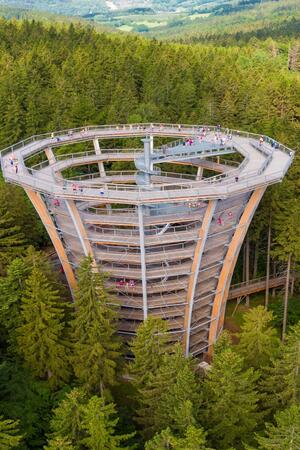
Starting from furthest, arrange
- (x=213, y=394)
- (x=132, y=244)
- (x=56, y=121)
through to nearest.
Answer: (x=56, y=121) < (x=132, y=244) < (x=213, y=394)

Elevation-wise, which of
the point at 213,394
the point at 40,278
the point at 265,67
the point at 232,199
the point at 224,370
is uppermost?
the point at 265,67

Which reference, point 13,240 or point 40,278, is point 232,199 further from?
point 13,240

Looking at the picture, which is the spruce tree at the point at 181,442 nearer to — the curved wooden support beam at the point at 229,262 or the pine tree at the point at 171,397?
the pine tree at the point at 171,397

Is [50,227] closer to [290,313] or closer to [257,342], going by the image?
[257,342]

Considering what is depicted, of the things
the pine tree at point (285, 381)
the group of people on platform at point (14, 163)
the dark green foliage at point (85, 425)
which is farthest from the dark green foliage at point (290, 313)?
the group of people on platform at point (14, 163)

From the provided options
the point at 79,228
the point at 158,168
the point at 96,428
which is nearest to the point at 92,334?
the point at 96,428

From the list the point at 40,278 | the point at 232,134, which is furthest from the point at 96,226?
the point at 232,134
